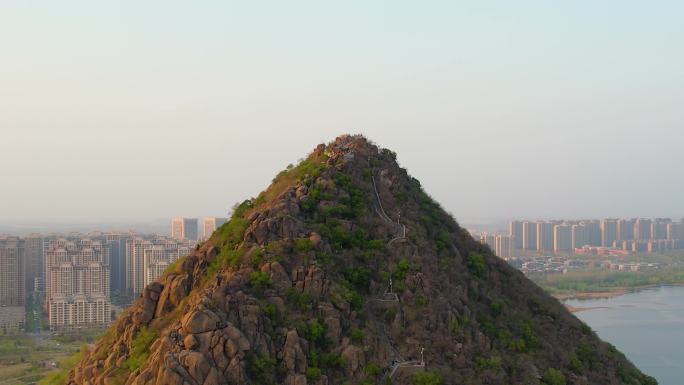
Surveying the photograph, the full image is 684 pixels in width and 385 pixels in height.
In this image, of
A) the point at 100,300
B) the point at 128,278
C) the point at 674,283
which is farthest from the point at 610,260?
the point at 100,300

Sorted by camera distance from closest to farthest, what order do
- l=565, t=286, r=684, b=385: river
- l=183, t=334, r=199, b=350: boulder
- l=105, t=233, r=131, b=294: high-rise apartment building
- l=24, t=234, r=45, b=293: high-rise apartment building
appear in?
l=183, t=334, r=199, b=350: boulder < l=565, t=286, r=684, b=385: river < l=105, t=233, r=131, b=294: high-rise apartment building < l=24, t=234, r=45, b=293: high-rise apartment building

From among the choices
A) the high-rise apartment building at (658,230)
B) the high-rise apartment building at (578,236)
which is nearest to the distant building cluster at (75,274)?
the high-rise apartment building at (578,236)

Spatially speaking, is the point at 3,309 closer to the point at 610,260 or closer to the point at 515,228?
the point at 610,260

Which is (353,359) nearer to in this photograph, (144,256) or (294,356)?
(294,356)

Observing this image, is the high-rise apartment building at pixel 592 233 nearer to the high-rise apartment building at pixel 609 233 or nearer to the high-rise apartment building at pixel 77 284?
the high-rise apartment building at pixel 609 233

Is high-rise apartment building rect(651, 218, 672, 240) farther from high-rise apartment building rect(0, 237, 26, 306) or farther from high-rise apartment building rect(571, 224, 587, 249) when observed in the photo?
high-rise apartment building rect(0, 237, 26, 306)

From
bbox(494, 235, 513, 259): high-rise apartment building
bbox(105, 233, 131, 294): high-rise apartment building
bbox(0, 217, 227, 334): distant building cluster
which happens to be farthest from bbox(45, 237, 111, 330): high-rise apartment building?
bbox(494, 235, 513, 259): high-rise apartment building
